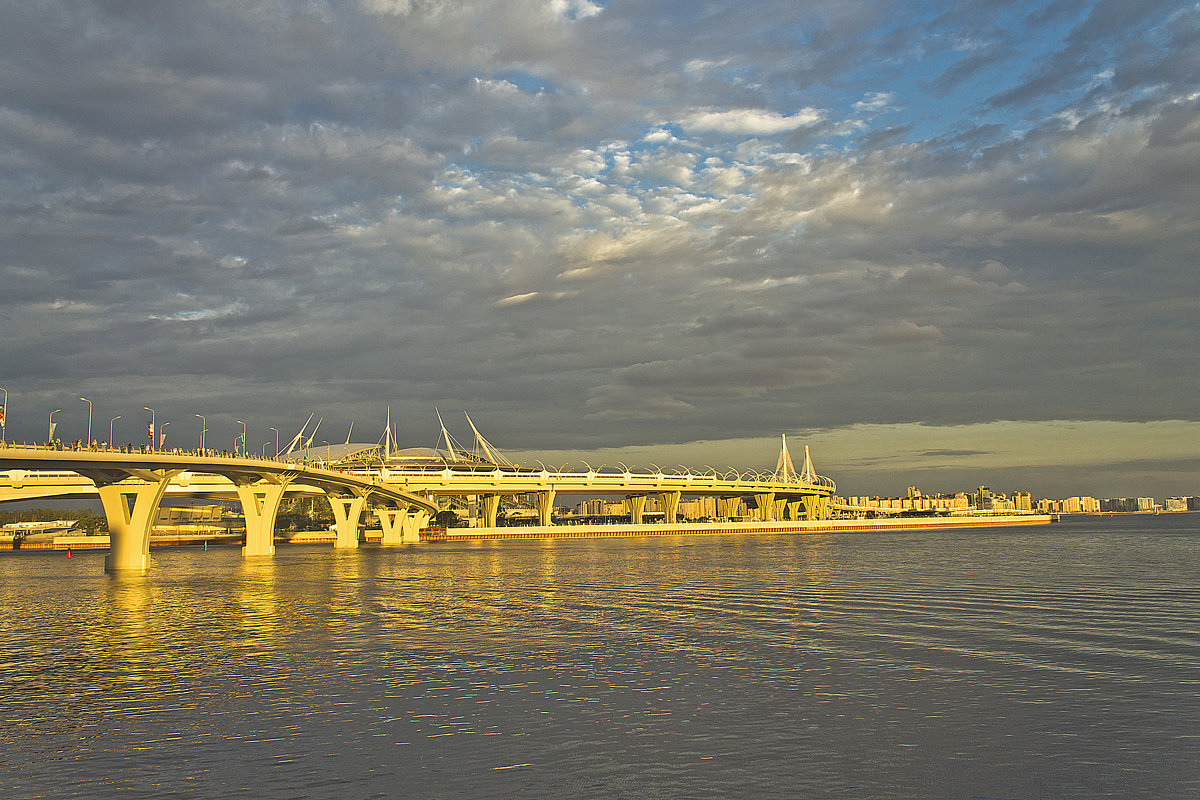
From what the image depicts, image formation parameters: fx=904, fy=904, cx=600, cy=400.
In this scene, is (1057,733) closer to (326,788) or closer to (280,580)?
(326,788)

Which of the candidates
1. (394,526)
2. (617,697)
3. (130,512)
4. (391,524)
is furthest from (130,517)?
(394,526)

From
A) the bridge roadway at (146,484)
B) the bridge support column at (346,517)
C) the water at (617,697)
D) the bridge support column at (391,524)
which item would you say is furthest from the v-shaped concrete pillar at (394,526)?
the water at (617,697)

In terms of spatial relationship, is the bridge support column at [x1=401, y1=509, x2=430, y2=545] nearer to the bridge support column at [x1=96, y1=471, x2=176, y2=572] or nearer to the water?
the bridge support column at [x1=96, y1=471, x2=176, y2=572]

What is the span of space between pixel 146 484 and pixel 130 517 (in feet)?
15.8

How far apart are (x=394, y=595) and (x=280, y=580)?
2103cm

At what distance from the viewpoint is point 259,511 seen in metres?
114

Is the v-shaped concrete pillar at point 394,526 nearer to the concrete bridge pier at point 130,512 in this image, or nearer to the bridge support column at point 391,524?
the bridge support column at point 391,524

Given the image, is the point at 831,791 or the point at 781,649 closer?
the point at 831,791

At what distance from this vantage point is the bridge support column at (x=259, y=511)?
111625 mm

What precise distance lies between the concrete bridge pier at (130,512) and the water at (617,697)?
92.9 feet

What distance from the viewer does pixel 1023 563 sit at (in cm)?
8369

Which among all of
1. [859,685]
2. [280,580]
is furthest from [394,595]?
[859,685]

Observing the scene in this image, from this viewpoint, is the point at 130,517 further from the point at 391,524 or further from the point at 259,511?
the point at 391,524

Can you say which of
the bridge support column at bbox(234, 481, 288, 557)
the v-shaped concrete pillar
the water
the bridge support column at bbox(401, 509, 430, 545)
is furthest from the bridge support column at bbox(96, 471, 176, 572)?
the bridge support column at bbox(401, 509, 430, 545)
